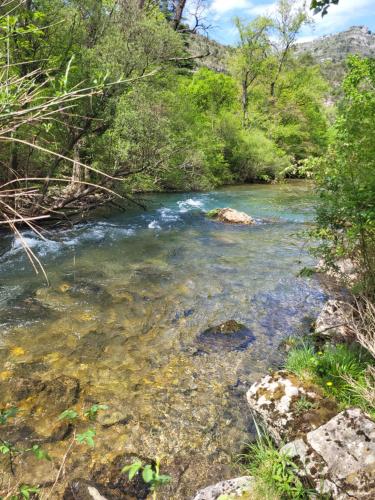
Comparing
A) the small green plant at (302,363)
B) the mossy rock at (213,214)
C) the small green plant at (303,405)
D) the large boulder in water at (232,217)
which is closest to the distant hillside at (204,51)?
the mossy rock at (213,214)

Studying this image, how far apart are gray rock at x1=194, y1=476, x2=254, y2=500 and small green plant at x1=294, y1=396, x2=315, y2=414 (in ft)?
2.90

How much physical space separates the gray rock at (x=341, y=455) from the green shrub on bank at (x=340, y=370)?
0.55m

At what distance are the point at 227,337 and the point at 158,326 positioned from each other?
1335 millimetres

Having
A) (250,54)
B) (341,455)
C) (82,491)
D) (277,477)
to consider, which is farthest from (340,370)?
(250,54)

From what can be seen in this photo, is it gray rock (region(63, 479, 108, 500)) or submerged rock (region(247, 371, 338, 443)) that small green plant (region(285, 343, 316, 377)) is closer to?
submerged rock (region(247, 371, 338, 443))

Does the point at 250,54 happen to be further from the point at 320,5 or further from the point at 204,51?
the point at 320,5

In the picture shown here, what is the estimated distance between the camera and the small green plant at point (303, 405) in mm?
3736

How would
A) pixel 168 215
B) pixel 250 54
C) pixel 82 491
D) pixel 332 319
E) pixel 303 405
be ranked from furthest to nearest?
1. pixel 250 54
2. pixel 168 215
3. pixel 332 319
4. pixel 303 405
5. pixel 82 491

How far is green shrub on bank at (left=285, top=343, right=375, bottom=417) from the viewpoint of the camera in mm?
3916

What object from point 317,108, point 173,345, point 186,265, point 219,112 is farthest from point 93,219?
point 317,108

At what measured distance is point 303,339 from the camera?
602cm

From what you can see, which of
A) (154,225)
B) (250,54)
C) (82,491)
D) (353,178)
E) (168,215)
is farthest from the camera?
(250,54)

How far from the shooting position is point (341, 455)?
3.04 m

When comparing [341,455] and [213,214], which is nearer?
[341,455]
